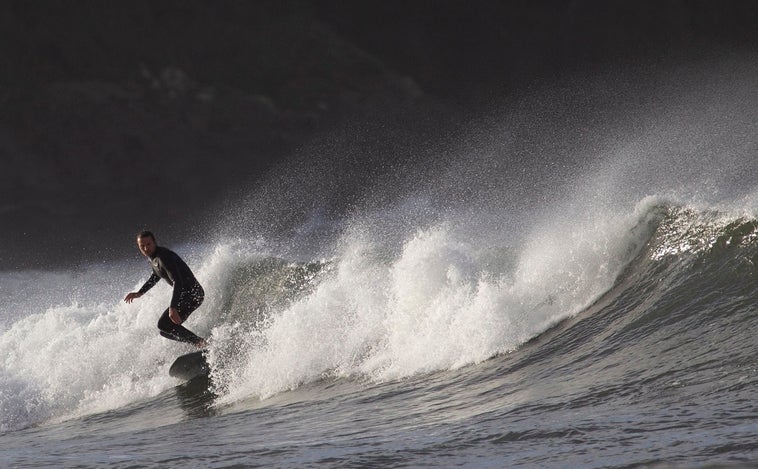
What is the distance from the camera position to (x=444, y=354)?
738 cm

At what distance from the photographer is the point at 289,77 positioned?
3684cm

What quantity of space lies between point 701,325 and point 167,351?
21.0ft

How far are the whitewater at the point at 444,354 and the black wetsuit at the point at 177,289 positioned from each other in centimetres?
49

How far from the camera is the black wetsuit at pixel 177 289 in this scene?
28.3ft

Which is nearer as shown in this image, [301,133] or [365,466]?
[365,466]

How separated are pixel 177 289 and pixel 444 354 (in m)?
3.01

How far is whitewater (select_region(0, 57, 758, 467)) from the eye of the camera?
4.36 meters

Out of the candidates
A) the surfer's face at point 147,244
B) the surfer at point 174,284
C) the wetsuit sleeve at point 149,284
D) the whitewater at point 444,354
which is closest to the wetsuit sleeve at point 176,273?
the surfer at point 174,284

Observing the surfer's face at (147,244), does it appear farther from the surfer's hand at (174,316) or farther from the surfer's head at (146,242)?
the surfer's hand at (174,316)

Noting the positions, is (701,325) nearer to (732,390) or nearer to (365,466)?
(732,390)

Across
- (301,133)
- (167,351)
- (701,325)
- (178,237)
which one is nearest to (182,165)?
(178,237)

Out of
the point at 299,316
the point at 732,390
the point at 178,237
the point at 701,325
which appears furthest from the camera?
the point at 178,237

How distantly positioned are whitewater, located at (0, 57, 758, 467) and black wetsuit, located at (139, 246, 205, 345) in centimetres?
49

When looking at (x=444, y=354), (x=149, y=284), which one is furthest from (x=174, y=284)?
(x=444, y=354)
